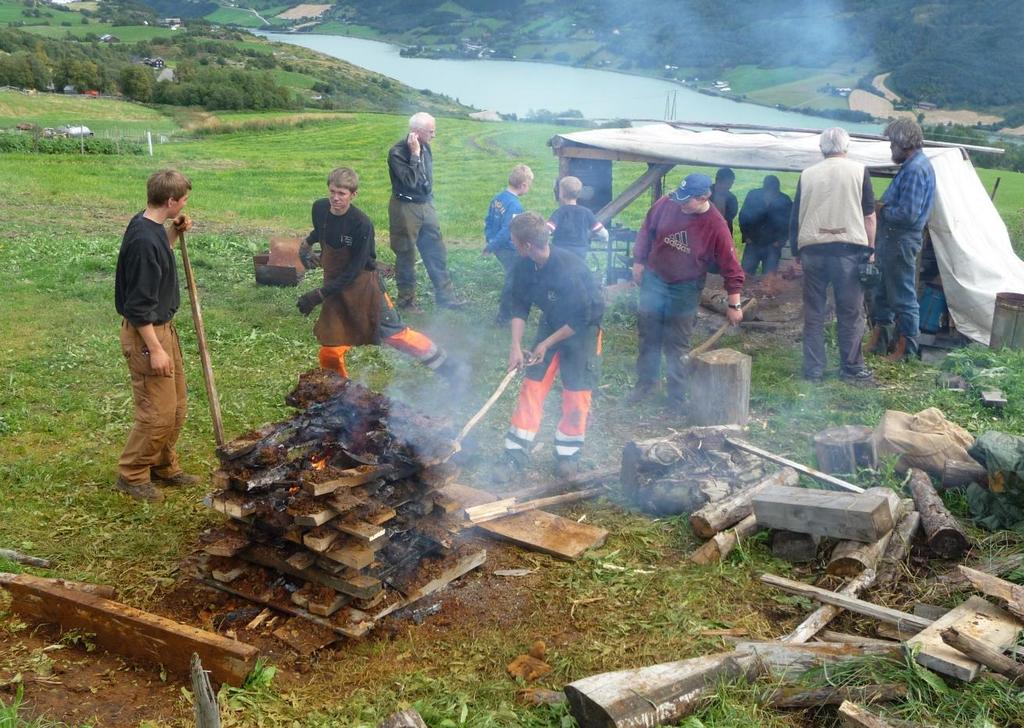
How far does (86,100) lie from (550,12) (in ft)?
125

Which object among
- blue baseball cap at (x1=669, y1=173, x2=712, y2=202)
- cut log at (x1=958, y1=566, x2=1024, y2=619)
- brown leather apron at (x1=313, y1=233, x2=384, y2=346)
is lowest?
cut log at (x1=958, y1=566, x2=1024, y2=619)

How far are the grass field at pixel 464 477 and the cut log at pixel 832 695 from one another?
0.08 metres

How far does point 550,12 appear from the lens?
38.9 feet

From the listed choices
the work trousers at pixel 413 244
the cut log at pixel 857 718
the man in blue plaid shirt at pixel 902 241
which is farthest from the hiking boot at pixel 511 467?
the man in blue plaid shirt at pixel 902 241

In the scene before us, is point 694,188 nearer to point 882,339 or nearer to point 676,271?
point 676,271

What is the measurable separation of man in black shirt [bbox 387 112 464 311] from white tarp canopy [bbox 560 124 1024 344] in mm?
2023

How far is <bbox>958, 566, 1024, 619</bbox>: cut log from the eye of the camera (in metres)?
4.12

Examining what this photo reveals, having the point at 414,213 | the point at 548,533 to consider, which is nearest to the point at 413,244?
the point at 414,213

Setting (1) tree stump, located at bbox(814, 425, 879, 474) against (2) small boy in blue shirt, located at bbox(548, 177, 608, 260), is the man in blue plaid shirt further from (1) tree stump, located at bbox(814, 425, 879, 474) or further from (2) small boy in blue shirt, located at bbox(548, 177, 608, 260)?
(1) tree stump, located at bbox(814, 425, 879, 474)

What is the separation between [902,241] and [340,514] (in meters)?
7.08

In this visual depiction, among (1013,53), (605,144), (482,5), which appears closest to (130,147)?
(482,5)

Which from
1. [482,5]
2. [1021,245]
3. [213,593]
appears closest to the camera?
[213,593]

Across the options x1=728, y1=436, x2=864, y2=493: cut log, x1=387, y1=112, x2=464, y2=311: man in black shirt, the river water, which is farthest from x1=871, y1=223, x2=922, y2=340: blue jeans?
x1=387, y1=112, x2=464, y2=311: man in black shirt

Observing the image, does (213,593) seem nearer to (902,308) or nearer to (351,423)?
(351,423)
